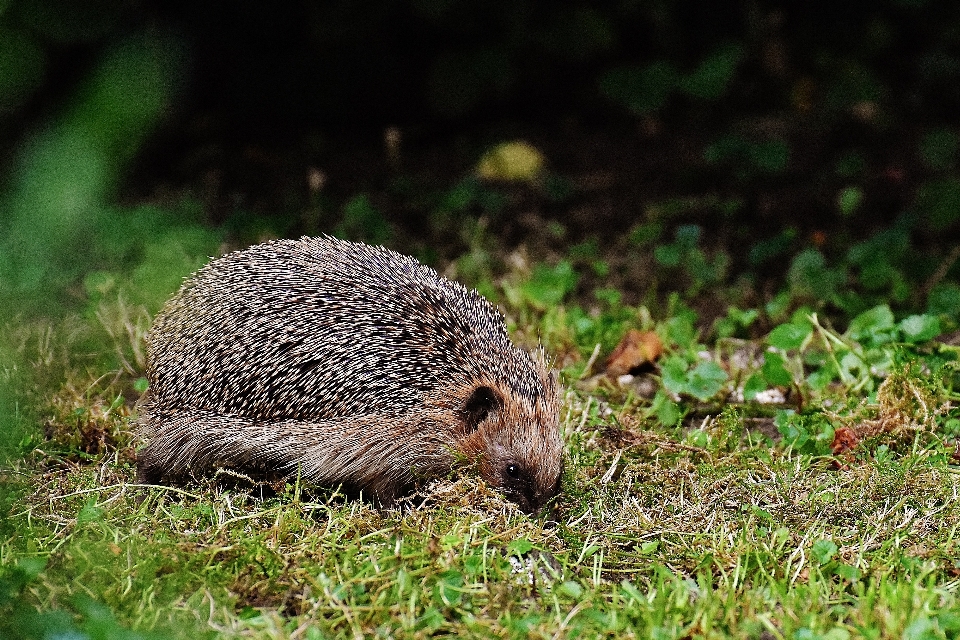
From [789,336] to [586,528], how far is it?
157cm

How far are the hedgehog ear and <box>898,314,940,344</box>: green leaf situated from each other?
198cm

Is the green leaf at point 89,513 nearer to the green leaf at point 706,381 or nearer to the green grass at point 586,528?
the green grass at point 586,528

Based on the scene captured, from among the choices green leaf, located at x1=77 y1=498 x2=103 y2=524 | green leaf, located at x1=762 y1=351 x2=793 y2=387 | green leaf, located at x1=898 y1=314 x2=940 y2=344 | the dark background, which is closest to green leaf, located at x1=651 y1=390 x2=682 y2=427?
green leaf, located at x1=762 y1=351 x2=793 y2=387

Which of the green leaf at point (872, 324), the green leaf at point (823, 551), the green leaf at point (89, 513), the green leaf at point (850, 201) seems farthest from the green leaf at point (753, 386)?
the green leaf at point (89, 513)

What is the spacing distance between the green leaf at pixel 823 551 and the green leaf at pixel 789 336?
1484 millimetres

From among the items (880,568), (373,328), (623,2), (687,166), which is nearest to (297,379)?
(373,328)

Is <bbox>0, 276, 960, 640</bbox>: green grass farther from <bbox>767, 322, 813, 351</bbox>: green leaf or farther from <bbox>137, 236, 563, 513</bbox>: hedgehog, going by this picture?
<bbox>137, 236, 563, 513</bbox>: hedgehog

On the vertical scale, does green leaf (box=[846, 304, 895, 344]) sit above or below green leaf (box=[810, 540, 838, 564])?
above

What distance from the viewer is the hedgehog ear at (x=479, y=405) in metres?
3.66

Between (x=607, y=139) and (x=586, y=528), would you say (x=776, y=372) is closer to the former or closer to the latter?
(x=586, y=528)

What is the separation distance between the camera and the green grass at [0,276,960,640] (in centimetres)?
291

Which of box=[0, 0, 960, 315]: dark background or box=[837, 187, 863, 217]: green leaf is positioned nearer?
box=[0, 0, 960, 315]: dark background

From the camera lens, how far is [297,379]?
12.2 feet

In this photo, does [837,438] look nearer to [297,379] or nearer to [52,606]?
[297,379]
